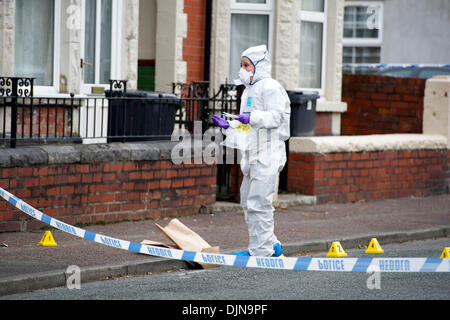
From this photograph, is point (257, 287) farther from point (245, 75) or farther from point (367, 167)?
point (367, 167)

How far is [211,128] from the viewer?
1273 cm

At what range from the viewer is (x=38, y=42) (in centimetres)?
1221

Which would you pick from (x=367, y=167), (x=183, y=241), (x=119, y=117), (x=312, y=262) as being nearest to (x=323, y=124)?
(x=367, y=167)

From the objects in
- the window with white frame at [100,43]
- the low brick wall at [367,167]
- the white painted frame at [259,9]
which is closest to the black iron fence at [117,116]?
the window with white frame at [100,43]

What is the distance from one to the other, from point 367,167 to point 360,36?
52.6 ft

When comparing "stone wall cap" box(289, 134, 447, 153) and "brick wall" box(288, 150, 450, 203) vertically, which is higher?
"stone wall cap" box(289, 134, 447, 153)

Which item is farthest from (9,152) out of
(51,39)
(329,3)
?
(329,3)

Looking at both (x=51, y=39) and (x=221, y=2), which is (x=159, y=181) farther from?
(x=221, y=2)

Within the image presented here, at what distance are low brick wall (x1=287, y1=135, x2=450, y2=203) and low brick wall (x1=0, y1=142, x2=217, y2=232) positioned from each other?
2042 mm

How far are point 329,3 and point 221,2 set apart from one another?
8.09 ft

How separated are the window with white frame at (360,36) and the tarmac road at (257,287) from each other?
71.9 ft

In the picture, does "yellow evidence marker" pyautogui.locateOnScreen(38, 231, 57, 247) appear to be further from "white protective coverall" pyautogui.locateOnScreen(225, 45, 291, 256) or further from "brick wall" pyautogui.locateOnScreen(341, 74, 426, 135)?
"brick wall" pyautogui.locateOnScreen(341, 74, 426, 135)

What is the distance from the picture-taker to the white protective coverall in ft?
27.3

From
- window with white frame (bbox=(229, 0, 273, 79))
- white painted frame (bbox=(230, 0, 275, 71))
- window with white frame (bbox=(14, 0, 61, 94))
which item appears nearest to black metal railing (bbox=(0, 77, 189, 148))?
window with white frame (bbox=(14, 0, 61, 94))
